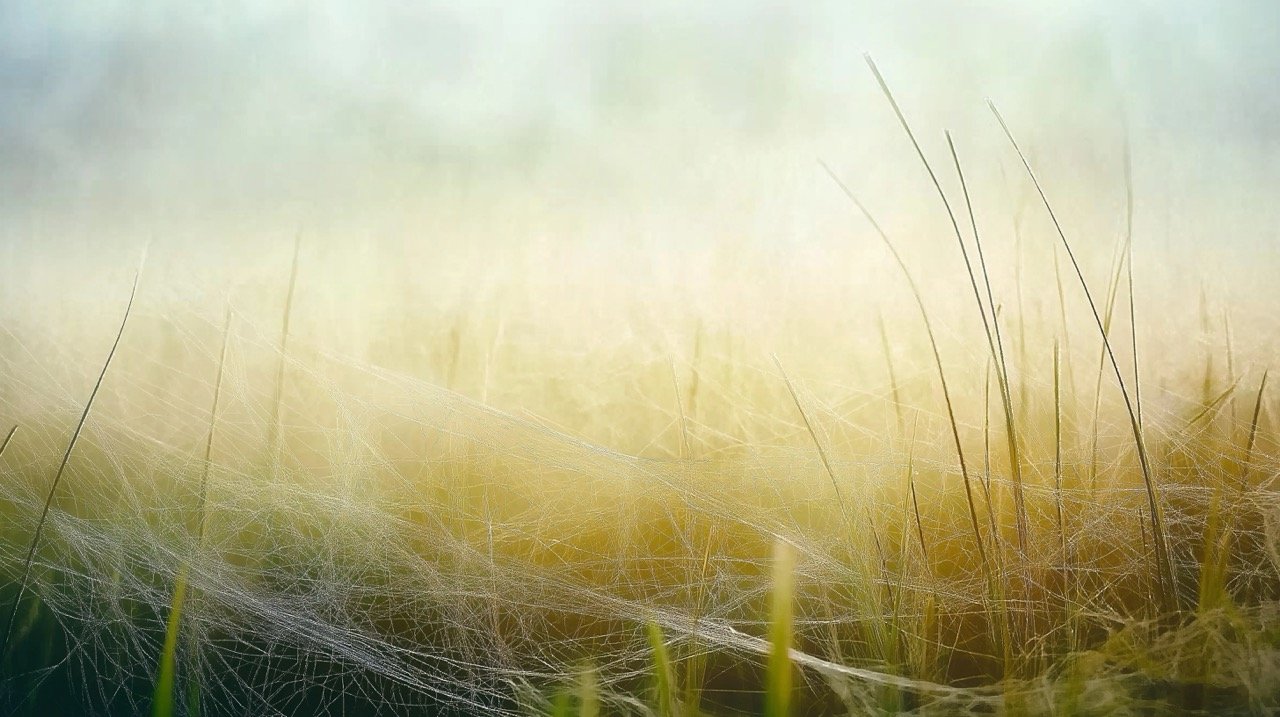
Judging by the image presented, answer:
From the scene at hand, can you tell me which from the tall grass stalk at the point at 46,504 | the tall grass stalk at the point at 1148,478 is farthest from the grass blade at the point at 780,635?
the tall grass stalk at the point at 46,504

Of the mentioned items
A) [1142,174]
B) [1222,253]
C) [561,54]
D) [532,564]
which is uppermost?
[561,54]

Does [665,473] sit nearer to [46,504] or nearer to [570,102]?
[570,102]

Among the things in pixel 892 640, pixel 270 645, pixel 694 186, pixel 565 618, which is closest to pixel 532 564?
pixel 565 618

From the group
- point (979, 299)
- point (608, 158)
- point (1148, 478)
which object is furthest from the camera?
point (608, 158)

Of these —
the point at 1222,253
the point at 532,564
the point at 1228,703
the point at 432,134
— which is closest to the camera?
the point at 1228,703

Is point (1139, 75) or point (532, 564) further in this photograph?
point (1139, 75)

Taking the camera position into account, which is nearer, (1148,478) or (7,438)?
(1148,478)

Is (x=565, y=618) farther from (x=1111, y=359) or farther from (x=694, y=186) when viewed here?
(x=1111, y=359)

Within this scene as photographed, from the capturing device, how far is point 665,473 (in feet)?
3.25

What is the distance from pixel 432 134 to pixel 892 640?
3.11 feet

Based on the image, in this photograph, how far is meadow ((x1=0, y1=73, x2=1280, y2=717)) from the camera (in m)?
0.87

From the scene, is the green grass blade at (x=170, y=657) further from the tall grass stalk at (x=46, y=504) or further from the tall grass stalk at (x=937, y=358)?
the tall grass stalk at (x=937, y=358)

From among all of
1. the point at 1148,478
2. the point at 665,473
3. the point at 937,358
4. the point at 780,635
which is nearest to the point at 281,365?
the point at 665,473

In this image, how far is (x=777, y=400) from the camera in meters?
1.05
